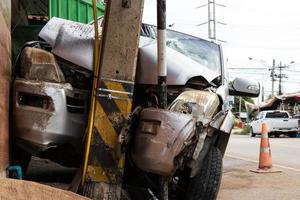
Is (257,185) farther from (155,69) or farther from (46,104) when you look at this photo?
(46,104)

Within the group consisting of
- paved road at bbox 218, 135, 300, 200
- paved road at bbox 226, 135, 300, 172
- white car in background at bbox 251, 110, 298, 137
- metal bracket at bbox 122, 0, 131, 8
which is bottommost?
white car in background at bbox 251, 110, 298, 137

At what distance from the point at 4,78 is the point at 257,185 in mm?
4915

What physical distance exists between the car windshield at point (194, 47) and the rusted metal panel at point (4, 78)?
2.05 metres

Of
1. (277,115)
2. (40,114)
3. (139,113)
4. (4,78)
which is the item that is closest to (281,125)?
(277,115)

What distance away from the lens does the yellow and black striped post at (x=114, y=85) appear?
377 cm

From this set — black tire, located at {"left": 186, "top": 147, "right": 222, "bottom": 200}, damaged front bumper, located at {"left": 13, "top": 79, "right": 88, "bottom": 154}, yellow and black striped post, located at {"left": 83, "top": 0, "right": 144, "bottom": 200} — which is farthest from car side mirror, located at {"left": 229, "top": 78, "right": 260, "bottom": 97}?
damaged front bumper, located at {"left": 13, "top": 79, "right": 88, "bottom": 154}

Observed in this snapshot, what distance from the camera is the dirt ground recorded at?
6.56 meters

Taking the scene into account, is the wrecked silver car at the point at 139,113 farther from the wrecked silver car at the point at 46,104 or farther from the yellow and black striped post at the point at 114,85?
the yellow and black striped post at the point at 114,85

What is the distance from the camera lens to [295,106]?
42.8m

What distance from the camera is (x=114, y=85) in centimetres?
380

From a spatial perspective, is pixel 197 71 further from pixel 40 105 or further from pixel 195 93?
pixel 40 105

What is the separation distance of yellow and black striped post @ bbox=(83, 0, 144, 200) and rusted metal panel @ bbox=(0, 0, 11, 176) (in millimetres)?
566

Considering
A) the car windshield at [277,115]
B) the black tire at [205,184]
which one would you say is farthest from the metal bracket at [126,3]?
the car windshield at [277,115]

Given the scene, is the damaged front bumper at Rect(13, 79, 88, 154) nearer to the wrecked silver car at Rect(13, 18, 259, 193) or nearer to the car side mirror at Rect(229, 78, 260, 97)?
the wrecked silver car at Rect(13, 18, 259, 193)
